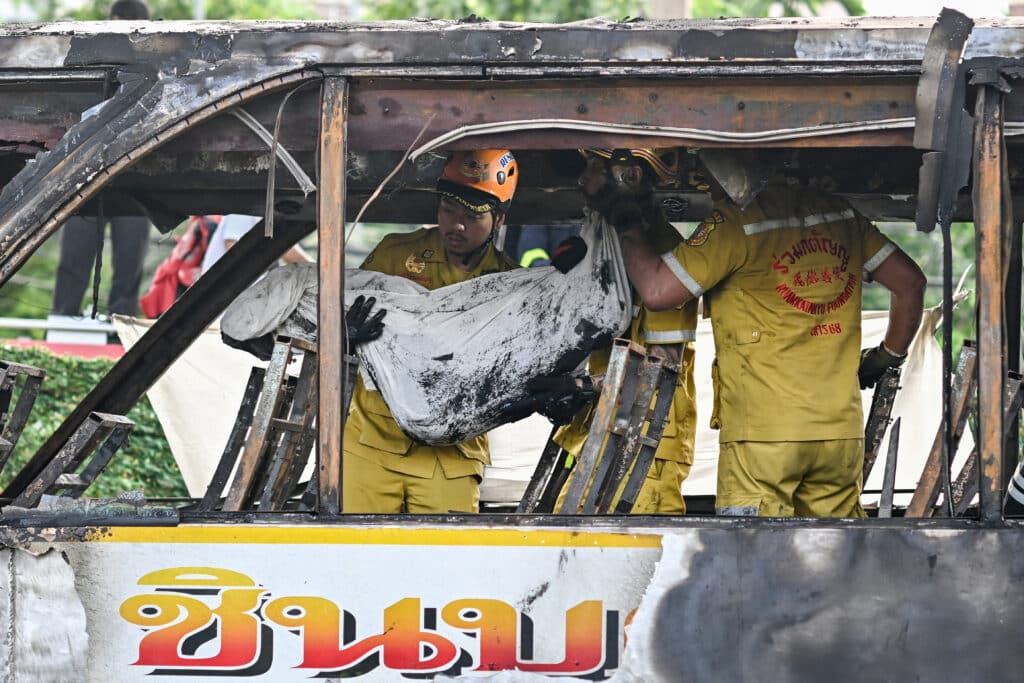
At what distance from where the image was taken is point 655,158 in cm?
399

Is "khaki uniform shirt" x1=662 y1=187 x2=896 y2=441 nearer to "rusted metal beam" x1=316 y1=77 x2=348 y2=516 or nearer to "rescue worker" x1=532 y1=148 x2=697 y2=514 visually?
"rescue worker" x1=532 y1=148 x2=697 y2=514

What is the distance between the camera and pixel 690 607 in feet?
9.98

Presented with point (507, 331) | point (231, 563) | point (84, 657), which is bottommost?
point (84, 657)

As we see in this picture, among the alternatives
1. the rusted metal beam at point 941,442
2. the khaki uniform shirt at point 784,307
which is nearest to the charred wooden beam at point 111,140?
the khaki uniform shirt at point 784,307

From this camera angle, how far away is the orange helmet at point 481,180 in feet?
14.4

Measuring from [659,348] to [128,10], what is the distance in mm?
5529

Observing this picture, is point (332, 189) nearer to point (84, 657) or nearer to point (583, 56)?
point (583, 56)

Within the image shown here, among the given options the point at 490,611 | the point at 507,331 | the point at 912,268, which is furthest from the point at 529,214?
the point at 490,611

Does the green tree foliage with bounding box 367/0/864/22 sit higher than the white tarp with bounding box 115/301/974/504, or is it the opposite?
the green tree foliage with bounding box 367/0/864/22

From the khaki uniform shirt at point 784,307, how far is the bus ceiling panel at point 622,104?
2.42ft

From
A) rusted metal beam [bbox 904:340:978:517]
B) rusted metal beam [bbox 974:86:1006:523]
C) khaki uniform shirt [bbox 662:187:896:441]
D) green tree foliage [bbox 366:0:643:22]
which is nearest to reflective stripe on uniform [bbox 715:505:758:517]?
khaki uniform shirt [bbox 662:187:896:441]

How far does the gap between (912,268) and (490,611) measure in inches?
71.5

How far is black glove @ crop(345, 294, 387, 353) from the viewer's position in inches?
162

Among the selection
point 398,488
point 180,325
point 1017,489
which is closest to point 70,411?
point 180,325
